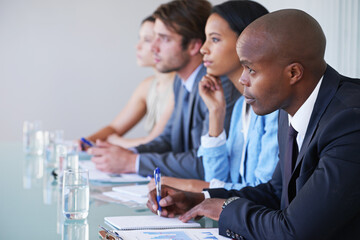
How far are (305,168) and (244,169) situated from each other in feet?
2.77

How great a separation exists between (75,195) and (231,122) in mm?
1000

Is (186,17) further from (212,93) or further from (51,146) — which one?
(51,146)

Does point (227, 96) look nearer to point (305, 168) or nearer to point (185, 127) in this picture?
point (185, 127)

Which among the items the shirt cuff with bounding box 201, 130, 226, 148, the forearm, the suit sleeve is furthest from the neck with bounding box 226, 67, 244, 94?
the forearm

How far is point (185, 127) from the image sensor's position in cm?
312

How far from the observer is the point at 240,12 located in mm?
2336

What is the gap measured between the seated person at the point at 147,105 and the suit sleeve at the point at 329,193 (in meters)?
2.58

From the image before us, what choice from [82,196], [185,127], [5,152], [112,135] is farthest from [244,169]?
[112,135]

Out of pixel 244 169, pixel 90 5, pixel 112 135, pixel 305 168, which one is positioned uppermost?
pixel 90 5

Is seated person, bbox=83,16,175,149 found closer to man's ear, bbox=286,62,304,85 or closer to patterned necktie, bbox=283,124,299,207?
patterned necktie, bbox=283,124,299,207

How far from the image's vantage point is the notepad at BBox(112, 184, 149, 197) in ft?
6.57

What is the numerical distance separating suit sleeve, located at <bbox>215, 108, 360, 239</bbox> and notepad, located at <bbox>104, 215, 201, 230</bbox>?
0.30 meters

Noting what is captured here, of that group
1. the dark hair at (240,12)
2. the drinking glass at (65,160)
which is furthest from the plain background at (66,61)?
the dark hair at (240,12)

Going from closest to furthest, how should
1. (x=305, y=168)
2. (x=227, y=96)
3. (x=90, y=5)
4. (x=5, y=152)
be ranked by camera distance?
(x=305, y=168) → (x=227, y=96) → (x=5, y=152) → (x=90, y=5)
